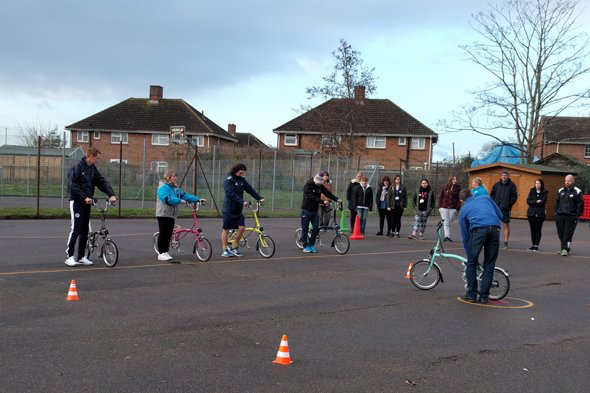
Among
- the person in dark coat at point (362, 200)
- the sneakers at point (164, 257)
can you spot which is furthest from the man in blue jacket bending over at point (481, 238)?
the person in dark coat at point (362, 200)

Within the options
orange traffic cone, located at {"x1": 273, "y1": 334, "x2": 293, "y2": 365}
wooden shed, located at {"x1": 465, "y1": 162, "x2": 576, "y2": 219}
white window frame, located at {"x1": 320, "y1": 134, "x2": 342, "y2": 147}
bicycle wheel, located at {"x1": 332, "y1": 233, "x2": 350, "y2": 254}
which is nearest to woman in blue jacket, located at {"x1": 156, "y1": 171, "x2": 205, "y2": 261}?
bicycle wheel, located at {"x1": 332, "y1": 233, "x2": 350, "y2": 254}

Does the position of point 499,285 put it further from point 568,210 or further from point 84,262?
Result: point 84,262

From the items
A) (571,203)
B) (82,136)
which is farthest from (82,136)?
(571,203)

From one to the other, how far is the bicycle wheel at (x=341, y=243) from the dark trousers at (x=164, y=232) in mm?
3773

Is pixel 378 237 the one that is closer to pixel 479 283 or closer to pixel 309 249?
pixel 309 249

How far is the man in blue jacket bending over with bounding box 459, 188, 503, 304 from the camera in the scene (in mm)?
7992

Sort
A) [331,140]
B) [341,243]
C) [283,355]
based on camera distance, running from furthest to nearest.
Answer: [331,140] → [341,243] → [283,355]

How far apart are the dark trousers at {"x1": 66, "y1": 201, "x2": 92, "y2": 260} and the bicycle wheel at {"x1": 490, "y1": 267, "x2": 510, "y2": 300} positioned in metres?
6.63

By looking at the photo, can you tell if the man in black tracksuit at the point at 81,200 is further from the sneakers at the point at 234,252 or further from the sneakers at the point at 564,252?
the sneakers at the point at 564,252

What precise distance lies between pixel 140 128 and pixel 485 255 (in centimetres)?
5162

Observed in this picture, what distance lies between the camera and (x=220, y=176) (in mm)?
27844

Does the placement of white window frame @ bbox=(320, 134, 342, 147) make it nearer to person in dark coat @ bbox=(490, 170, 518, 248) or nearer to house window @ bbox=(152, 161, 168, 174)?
house window @ bbox=(152, 161, 168, 174)

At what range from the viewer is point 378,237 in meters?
17.1

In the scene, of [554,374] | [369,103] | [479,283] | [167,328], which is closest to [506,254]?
[479,283]
